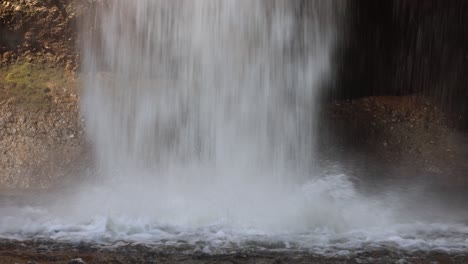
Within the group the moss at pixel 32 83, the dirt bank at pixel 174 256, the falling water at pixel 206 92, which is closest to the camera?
the dirt bank at pixel 174 256

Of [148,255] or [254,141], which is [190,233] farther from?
[254,141]

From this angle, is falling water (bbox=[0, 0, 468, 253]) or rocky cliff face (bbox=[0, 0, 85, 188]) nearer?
falling water (bbox=[0, 0, 468, 253])

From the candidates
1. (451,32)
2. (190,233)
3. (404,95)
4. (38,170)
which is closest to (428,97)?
(404,95)

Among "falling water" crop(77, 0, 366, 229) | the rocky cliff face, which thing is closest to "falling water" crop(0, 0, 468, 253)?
"falling water" crop(77, 0, 366, 229)

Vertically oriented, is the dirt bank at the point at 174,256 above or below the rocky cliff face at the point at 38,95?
below

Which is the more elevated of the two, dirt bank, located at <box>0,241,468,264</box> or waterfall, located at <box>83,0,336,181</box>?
waterfall, located at <box>83,0,336,181</box>

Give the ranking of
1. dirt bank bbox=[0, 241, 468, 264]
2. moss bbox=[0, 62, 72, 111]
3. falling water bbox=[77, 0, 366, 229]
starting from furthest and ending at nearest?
1. moss bbox=[0, 62, 72, 111]
2. falling water bbox=[77, 0, 366, 229]
3. dirt bank bbox=[0, 241, 468, 264]

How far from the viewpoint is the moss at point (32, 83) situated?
580cm

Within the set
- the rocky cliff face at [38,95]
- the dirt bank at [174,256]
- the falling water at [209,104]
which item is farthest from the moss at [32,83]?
the dirt bank at [174,256]

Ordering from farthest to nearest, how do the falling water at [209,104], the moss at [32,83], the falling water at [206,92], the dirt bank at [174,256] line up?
1. the moss at [32,83]
2. the falling water at [206,92]
3. the falling water at [209,104]
4. the dirt bank at [174,256]

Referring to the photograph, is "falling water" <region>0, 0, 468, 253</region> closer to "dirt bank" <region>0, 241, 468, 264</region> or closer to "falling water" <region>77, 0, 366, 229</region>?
"falling water" <region>77, 0, 366, 229</region>

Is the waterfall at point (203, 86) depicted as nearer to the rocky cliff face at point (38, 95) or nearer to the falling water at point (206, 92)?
the falling water at point (206, 92)

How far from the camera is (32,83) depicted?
5879 millimetres

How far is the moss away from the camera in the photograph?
5.80 metres
